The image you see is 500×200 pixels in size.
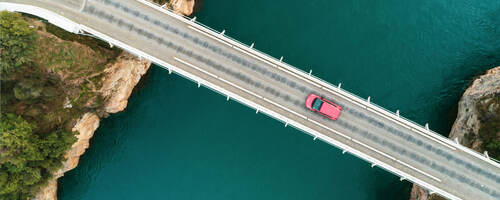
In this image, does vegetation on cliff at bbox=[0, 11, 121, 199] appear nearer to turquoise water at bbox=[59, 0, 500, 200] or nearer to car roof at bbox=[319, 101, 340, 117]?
turquoise water at bbox=[59, 0, 500, 200]

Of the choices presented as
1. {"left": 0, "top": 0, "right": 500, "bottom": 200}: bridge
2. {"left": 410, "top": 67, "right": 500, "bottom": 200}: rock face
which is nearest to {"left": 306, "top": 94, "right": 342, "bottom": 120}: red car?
{"left": 0, "top": 0, "right": 500, "bottom": 200}: bridge

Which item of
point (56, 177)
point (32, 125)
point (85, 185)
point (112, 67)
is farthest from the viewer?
point (85, 185)

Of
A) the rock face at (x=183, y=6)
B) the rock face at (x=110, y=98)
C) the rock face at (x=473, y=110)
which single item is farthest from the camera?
the rock face at (x=183, y=6)

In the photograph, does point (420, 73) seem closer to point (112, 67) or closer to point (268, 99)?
point (268, 99)

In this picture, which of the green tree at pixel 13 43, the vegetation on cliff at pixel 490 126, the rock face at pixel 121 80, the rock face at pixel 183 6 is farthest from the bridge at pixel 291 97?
the green tree at pixel 13 43

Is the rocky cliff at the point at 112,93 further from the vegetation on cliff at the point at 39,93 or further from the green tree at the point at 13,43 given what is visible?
the green tree at the point at 13,43

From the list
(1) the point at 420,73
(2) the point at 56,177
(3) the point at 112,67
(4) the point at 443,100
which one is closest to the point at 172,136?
(3) the point at 112,67
